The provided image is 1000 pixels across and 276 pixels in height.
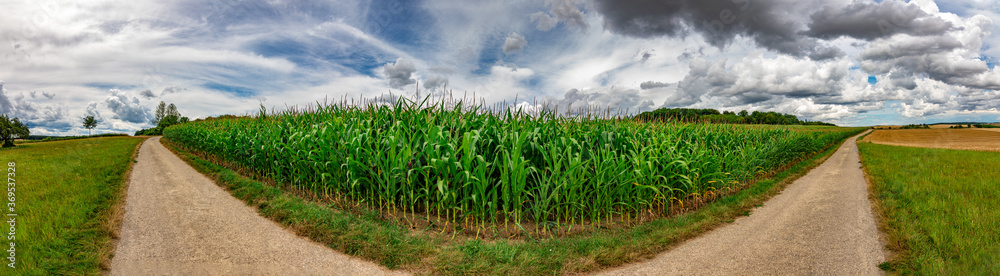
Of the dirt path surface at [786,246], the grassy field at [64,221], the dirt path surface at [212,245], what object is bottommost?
the dirt path surface at [786,246]

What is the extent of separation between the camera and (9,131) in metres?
23.4

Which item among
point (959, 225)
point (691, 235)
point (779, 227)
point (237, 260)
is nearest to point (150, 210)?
point (237, 260)

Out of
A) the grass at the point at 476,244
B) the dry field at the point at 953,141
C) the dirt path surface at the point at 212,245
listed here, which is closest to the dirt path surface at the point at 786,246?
the grass at the point at 476,244

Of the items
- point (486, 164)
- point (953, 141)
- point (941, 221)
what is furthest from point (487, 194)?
point (953, 141)

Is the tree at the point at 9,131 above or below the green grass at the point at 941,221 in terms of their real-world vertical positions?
above

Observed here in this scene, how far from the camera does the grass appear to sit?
4.11 meters

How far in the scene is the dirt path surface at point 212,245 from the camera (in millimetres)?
4246

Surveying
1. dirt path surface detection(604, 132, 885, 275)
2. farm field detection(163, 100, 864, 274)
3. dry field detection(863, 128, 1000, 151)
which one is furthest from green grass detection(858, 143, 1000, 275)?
dry field detection(863, 128, 1000, 151)

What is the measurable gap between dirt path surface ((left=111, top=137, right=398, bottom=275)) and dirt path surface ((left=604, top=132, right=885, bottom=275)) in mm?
3436

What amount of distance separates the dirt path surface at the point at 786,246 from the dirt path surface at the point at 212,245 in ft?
11.3

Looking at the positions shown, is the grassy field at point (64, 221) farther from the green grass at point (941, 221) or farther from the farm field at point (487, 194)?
the green grass at point (941, 221)

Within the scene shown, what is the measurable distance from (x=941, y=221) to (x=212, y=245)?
1049 cm

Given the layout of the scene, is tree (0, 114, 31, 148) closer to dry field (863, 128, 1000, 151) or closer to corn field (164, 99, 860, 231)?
corn field (164, 99, 860, 231)

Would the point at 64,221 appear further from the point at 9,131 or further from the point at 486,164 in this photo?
the point at 9,131
